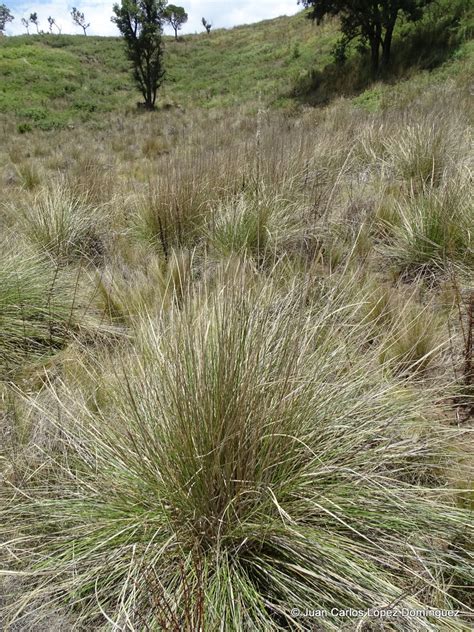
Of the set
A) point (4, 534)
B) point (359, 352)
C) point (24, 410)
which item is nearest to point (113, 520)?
point (4, 534)

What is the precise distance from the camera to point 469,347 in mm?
1404

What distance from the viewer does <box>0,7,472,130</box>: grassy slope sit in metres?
16.3

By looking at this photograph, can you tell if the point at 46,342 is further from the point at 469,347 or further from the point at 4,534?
the point at 469,347

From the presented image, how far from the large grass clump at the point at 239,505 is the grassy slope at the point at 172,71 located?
34.8 feet

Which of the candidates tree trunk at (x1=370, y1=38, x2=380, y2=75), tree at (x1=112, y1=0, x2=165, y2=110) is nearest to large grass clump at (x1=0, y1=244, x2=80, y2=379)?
tree trunk at (x1=370, y1=38, x2=380, y2=75)

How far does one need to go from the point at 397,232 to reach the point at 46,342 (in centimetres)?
221

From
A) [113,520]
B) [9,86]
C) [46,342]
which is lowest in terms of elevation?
[46,342]

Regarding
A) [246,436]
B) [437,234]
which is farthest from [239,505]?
[437,234]

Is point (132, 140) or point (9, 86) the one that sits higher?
point (9, 86)

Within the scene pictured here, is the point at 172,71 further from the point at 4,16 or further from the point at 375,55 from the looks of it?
the point at 4,16

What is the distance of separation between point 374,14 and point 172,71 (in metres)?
16.5

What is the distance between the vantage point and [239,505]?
99 centimetres

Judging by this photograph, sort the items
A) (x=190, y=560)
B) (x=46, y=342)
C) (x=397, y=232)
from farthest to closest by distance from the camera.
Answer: (x=397, y=232), (x=46, y=342), (x=190, y=560)

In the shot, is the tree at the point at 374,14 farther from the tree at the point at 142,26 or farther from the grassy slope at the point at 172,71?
the tree at the point at 142,26
